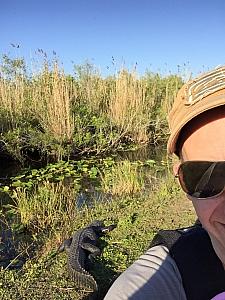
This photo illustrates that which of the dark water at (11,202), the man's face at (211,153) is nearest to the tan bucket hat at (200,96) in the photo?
the man's face at (211,153)

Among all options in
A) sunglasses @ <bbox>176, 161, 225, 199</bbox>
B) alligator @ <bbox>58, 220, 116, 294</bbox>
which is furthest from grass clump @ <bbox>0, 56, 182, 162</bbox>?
sunglasses @ <bbox>176, 161, 225, 199</bbox>

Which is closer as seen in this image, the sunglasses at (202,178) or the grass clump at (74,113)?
the sunglasses at (202,178)

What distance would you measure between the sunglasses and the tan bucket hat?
0.31 feet

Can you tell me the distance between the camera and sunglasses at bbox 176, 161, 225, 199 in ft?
2.78

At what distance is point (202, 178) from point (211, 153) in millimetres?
65

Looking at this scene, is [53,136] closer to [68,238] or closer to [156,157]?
[156,157]

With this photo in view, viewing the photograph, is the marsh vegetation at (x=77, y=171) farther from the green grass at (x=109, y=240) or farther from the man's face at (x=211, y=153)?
the man's face at (x=211, y=153)

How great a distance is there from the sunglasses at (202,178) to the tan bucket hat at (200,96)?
9cm

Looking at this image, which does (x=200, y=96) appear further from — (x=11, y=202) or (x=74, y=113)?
(x=74, y=113)

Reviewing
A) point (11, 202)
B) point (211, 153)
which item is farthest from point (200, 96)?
point (11, 202)

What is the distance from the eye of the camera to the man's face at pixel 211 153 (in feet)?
2.86

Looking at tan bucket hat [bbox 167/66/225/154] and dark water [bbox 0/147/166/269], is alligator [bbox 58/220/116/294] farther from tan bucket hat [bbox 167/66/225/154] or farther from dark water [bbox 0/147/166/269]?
tan bucket hat [bbox 167/66/225/154]

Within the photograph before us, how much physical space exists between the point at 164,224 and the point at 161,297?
3.19 metres

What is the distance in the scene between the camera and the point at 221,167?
857mm
